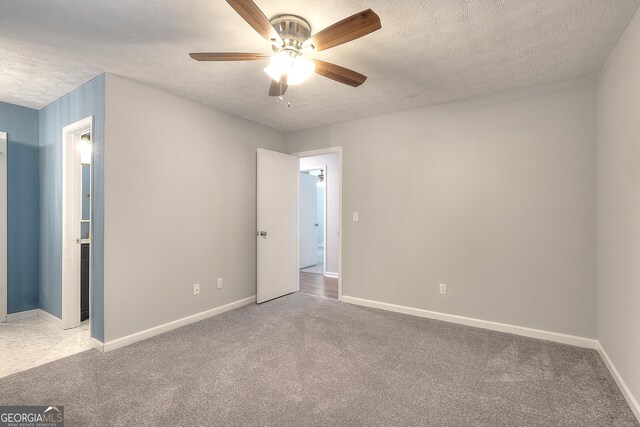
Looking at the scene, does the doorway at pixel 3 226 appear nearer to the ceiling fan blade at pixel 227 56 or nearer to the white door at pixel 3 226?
the white door at pixel 3 226

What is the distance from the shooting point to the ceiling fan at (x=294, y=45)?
66.3 inches

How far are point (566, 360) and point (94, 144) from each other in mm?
4352

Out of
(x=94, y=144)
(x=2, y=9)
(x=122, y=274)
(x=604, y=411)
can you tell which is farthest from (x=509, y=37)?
(x=122, y=274)

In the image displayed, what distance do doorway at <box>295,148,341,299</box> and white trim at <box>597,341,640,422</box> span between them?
2655 millimetres

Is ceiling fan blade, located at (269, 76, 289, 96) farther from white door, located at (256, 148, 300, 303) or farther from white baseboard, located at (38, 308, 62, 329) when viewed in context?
white baseboard, located at (38, 308, 62, 329)

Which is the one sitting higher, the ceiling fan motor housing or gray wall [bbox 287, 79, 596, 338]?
the ceiling fan motor housing

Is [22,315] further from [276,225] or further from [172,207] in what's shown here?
[276,225]

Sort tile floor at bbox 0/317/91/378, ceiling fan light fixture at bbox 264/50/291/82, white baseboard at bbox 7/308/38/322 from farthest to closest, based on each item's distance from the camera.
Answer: white baseboard at bbox 7/308/38/322 → tile floor at bbox 0/317/91/378 → ceiling fan light fixture at bbox 264/50/291/82

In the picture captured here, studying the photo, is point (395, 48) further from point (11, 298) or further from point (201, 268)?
point (11, 298)

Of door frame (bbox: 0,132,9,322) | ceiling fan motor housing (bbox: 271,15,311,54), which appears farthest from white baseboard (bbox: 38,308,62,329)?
ceiling fan motor housing (bbox: 271,15,311,54)

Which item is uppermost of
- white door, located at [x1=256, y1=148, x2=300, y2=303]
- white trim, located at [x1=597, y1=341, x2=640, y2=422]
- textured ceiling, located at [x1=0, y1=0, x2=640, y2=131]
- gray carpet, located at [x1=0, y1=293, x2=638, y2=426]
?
textured ceiling, located at [x1=0, y1=0, x2=640, y2=131]

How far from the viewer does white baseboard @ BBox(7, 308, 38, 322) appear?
348 cm

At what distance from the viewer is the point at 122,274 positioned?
2.85 meters

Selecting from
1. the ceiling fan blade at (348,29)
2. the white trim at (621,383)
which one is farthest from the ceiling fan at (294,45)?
the white trim at (621,383)
